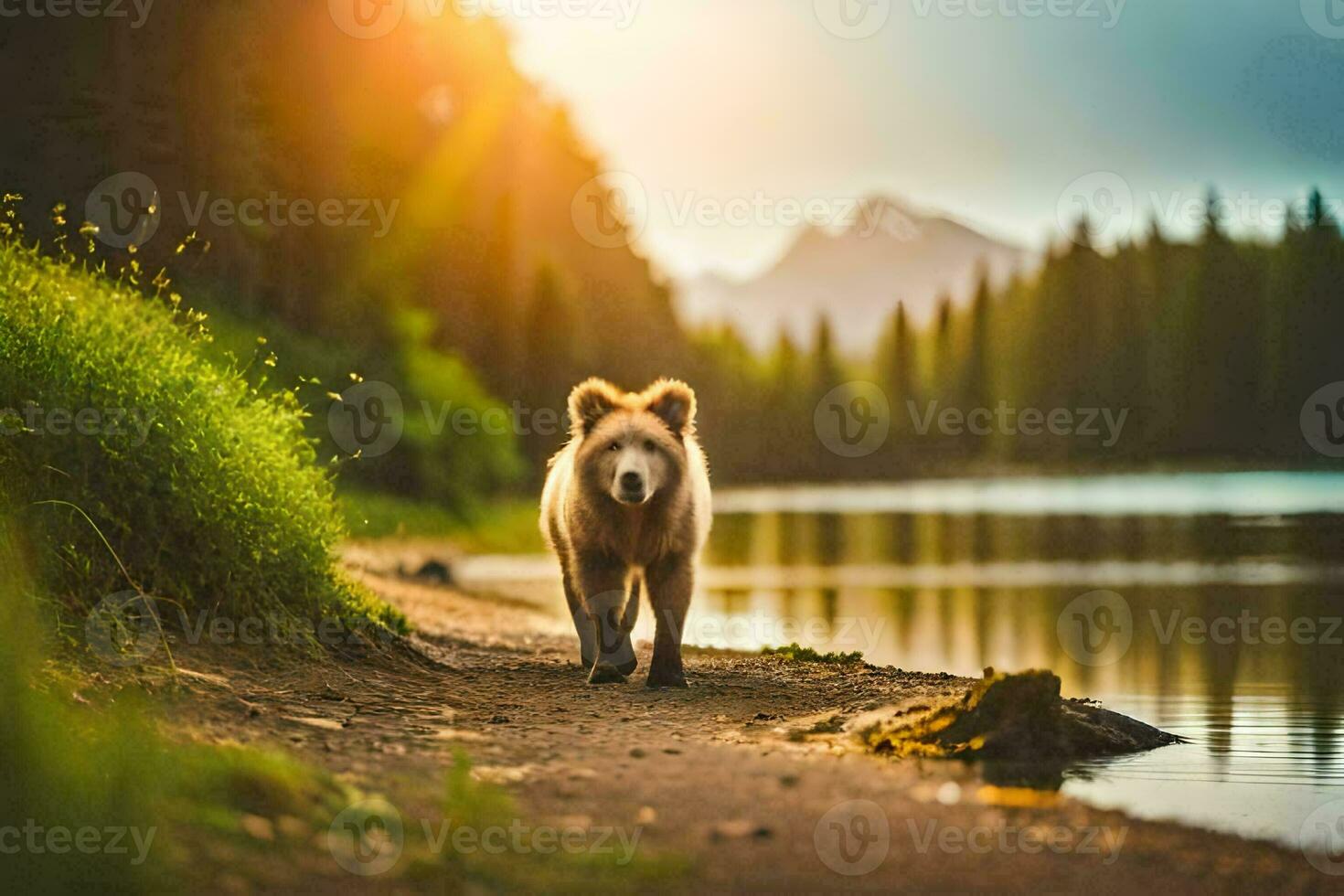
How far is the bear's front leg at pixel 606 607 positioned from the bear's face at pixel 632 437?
2.27 feet

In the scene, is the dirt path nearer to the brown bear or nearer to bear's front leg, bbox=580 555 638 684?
bear's front leg, bbox=580 555 638 684

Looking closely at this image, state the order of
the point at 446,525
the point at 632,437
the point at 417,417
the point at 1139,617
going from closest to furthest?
the point at 632,437 < the point at 1139,617 < the point at 446,525 < the point at 417,417

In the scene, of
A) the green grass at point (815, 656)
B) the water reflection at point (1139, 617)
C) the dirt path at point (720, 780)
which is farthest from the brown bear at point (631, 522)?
the water reflection at point (1139, 617)

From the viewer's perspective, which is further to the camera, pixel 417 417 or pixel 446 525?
pixel 417 417

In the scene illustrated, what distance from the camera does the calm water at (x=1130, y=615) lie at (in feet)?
29.0

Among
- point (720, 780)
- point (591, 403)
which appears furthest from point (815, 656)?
point (720, 780)

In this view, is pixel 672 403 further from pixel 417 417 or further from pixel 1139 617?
pixel 417 417

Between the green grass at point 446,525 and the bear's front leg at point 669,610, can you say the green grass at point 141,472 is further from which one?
the green grass at point 446,525

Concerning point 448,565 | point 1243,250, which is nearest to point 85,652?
point 448,565

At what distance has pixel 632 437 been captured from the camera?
10703 mm

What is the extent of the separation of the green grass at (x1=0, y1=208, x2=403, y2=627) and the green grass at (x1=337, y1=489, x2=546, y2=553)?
15645 millimetres

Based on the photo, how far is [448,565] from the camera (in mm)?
24484

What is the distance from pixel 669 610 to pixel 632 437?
1546 millimetres

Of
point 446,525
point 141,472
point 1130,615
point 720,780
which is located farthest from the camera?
point 446,525
